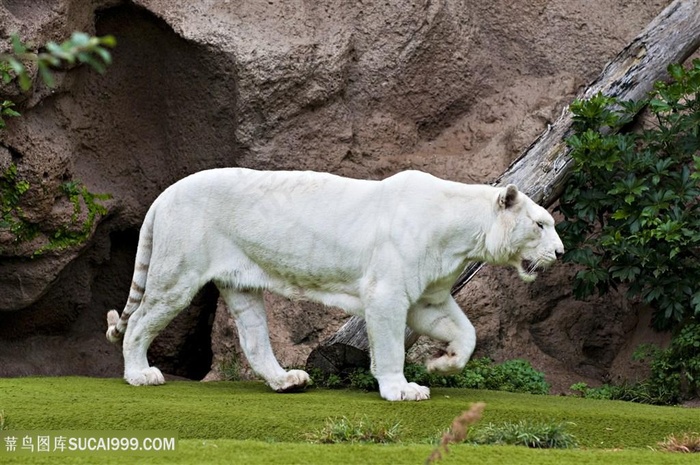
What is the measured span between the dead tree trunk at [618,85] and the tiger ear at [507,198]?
3.65 ft

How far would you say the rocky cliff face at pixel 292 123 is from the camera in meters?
9.72

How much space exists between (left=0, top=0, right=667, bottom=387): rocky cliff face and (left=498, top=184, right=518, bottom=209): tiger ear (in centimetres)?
244

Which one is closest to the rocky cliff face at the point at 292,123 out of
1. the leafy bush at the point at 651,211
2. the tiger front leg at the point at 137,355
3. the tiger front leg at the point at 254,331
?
the leafy bush at the point at 651,211

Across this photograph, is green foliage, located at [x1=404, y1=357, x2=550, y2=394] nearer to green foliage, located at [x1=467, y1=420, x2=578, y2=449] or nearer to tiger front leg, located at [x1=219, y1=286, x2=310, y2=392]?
tiger front leg, located at [x1=219, y1=286, x2=310, y2=392]

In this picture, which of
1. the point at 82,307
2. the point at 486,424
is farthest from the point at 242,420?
the point at 82,307

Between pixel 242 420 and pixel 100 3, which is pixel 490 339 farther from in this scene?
pixel 100 3

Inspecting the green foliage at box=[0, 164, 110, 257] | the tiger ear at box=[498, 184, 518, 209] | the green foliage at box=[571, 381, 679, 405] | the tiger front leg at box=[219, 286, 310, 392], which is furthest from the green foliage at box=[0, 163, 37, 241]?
the green foliage at box=[571, 381, 679, 405]

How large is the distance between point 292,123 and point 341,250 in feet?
9.14

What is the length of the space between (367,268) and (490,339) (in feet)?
8.77

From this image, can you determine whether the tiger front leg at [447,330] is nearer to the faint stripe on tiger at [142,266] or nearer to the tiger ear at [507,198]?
the tiger ear at [507,198]

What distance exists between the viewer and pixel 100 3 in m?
9.66

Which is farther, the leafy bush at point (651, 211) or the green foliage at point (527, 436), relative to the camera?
the leafy bush at point (651, 211)

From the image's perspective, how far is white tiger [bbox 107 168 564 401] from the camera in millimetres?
7402

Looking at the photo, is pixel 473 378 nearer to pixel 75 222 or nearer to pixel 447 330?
pixel 447 330
